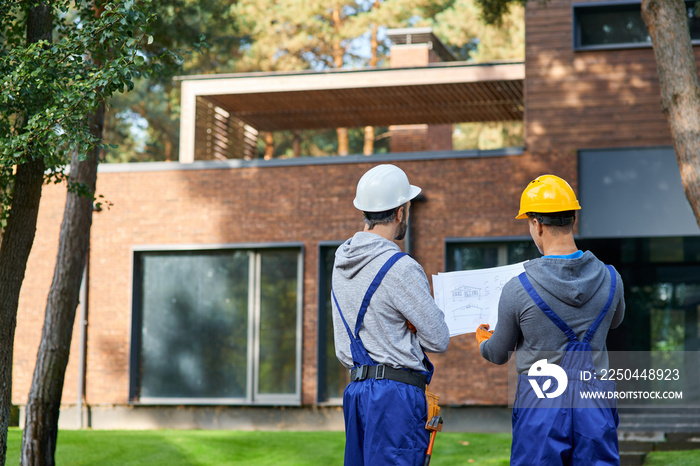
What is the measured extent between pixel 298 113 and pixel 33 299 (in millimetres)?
6433

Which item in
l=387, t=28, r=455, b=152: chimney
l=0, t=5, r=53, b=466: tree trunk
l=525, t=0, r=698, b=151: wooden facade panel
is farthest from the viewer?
l=387, t=28, r=455, b=152: chimney

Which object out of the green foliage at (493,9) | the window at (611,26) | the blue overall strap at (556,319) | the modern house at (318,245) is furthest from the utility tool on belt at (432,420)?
the window at (611,26)

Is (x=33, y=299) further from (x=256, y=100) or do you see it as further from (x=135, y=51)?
(x=135, y=51)

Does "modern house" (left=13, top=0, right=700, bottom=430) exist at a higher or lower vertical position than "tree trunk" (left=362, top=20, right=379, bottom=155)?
lower

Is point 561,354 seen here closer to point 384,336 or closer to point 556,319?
point 556,319

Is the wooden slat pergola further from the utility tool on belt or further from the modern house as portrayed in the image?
the utility tool on belt

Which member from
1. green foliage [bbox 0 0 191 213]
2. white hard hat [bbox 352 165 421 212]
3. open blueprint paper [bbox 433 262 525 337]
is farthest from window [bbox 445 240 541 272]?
white hard hat [bbox 352 165 421 212]

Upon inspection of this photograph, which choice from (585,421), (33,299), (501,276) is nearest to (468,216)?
(33,299)

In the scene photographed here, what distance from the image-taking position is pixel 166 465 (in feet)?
30.2

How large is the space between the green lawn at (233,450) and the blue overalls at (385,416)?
6097 millimetres

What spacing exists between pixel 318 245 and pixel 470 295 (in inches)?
368

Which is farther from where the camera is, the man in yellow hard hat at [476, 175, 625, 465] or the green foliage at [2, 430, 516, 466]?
the green foliage at [2, 430, 516, 466]

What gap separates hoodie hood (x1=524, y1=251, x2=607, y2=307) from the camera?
128 inches

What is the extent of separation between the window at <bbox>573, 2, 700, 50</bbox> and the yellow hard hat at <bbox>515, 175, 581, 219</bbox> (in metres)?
9.87
